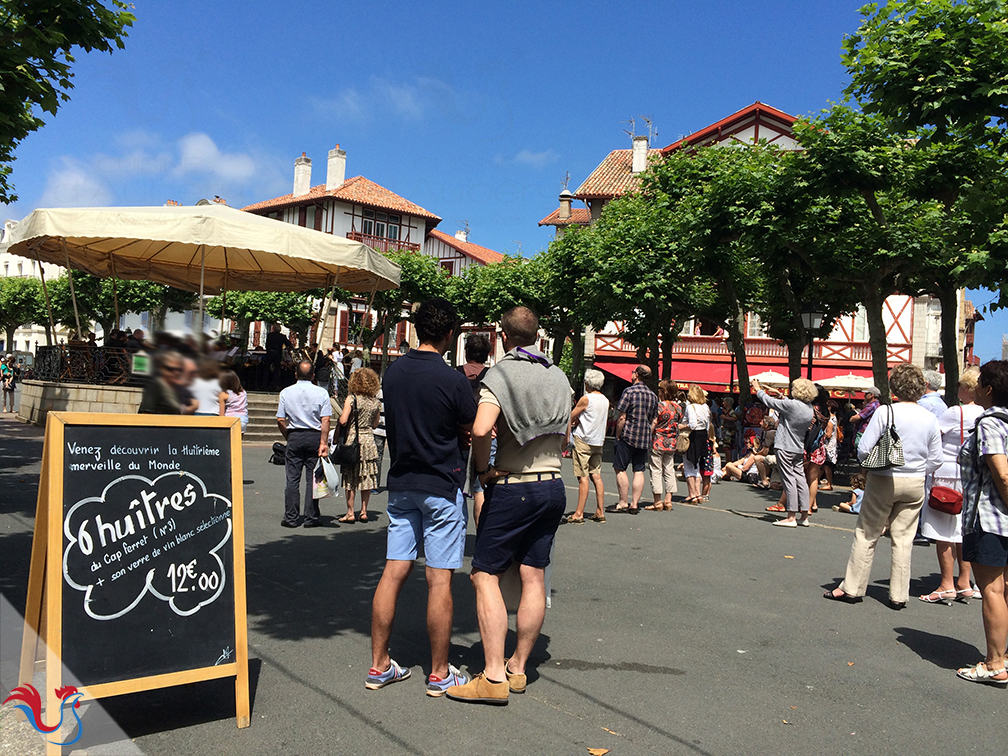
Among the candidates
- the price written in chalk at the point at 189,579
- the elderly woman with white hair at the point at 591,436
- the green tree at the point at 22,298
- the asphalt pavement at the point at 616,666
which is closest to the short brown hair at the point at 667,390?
the elderly woman with white hair at the point at 591,436

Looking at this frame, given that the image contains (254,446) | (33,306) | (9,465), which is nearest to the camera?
(9,465)

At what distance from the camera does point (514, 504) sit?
149 inches

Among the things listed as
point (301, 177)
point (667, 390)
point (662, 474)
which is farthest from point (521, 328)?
point (301, 177)

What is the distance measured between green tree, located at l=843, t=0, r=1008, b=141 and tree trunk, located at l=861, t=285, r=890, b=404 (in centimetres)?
547

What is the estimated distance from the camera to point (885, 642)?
5102 mm

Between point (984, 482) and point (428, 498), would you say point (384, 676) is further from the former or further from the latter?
point (984, 482)

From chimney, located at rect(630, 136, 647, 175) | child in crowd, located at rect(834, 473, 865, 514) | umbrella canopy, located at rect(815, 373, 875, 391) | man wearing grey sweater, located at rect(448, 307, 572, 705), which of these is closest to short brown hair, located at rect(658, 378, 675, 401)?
child in crowd, located at rect(834, 473, 865, 514)

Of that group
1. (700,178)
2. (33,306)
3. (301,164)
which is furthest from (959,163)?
(33,306)

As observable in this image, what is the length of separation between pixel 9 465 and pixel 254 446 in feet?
15.3

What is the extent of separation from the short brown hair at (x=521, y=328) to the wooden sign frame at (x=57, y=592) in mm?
1476

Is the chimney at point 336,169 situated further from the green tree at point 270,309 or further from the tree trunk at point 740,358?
the tree trunk at point 740,358

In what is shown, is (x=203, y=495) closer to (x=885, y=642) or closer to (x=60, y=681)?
(x=60, y=681)

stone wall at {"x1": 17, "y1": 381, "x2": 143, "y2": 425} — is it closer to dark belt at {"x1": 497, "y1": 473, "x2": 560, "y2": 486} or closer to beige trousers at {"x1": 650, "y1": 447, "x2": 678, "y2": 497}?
beige trousers at {"x1": 650, "y1": 447, "x2": 678, "y2": 497}

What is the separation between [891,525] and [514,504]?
365 cm
